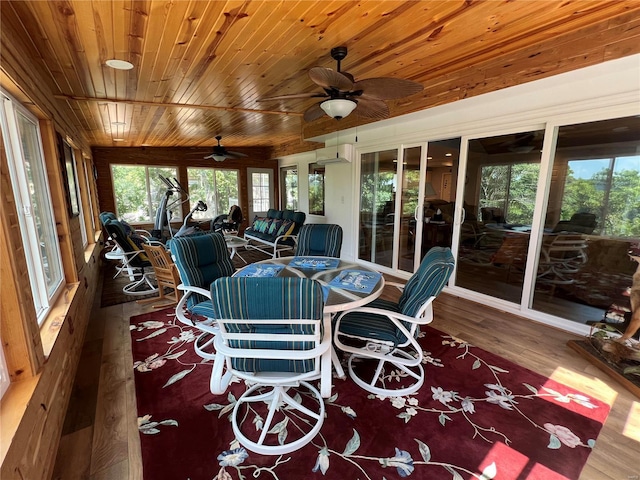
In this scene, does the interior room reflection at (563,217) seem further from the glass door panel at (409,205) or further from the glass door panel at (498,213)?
the glass door panel at (409,205)

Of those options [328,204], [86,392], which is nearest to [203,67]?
[86,392]

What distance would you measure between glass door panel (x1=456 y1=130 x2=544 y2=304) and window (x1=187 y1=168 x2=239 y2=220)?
688 cm

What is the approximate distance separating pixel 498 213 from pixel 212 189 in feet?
24.3

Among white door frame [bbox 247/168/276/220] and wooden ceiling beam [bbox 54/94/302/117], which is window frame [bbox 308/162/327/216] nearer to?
white door frame [bbox 247/168/276/220]

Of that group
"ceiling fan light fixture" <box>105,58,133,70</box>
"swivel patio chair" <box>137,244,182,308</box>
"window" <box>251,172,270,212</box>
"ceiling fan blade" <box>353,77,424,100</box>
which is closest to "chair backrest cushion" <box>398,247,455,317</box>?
"ceiling fan blade" <box>353,77,424,100</box>

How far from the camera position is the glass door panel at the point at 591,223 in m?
2.52

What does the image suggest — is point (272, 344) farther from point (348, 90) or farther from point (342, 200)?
point (342, 200)

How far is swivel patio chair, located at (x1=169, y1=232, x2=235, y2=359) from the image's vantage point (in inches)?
89.5

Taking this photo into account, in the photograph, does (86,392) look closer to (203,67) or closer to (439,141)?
(203,67)

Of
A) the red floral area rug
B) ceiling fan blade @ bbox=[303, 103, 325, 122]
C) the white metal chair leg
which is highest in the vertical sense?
ceiling fan blade @ bbox=[303, 103, 325, 122]

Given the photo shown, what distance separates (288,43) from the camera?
2.24 m

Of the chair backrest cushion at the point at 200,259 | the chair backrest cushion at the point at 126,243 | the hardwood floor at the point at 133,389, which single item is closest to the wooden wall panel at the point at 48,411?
the hardwood floor at the point at 133,389

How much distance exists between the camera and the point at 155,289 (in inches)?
156

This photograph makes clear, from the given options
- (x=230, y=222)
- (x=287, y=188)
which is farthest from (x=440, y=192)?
(x=287, y=188)
